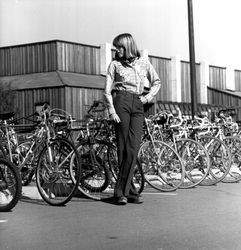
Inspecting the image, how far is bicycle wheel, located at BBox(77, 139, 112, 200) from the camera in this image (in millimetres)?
7023

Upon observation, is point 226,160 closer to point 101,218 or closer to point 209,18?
point 209,18

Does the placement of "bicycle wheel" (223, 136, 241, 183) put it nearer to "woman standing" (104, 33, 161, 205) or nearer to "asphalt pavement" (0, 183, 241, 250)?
"asphalt pavement" (0, 183, 241, 250)

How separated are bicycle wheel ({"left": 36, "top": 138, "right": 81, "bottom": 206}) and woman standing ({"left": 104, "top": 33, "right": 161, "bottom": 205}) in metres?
0.52

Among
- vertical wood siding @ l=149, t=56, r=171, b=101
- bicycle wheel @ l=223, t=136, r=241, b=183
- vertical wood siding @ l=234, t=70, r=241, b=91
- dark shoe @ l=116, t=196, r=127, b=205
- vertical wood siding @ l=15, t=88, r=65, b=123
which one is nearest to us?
dark shoe @ l=116, t=196, r=127, b=205

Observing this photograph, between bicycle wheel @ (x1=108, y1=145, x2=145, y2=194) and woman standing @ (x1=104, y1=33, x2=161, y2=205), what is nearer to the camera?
woman standing @ (x1=104, y1=33, x2=161, y2=205)

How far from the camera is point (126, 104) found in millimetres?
6660

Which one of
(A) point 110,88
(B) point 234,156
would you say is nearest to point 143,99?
(A) point 110,88

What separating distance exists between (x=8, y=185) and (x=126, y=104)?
1495 mm

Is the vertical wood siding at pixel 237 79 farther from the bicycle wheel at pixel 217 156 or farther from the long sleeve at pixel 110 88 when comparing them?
the long sleeve at pixel 110 88

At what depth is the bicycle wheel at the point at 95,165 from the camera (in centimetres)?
702

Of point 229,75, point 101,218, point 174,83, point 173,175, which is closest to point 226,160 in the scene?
point 173,175

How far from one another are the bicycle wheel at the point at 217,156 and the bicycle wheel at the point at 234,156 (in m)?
0.38

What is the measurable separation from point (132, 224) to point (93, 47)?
167ft

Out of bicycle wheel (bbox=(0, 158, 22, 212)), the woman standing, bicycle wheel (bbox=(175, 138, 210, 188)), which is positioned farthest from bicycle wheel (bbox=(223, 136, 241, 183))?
bicycle wheel (bbox=(0, 158, 22, 212))
